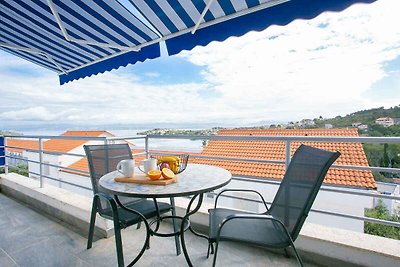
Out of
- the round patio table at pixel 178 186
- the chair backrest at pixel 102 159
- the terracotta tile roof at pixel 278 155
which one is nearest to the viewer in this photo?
the round patio table at pixel 178 186

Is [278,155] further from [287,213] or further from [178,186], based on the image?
[178,186]

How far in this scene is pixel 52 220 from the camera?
2648 millimetres

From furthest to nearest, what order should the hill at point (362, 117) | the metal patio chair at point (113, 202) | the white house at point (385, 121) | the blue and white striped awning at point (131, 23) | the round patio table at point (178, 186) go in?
the hill at point (362, 117)
the white house at point (385, 121)
the blue and white striped awning at point (131, 23)
the metal patio chair at point (113, 202)
the round patio table at point (178, 186)

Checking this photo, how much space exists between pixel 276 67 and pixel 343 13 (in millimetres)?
5139

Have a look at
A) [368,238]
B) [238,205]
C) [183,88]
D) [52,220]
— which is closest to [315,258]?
[368,238]

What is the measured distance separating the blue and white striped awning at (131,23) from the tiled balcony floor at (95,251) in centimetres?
196

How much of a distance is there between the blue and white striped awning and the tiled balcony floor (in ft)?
6.44

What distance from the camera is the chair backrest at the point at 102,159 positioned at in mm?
1896

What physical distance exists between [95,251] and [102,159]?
0.85m

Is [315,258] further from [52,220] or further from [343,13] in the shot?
[52,220]

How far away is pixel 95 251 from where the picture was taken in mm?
1971

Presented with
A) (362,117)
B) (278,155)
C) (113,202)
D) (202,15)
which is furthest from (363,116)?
(278,155)

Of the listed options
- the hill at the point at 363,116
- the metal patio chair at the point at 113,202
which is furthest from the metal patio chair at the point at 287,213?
the hill at the point at 363,116

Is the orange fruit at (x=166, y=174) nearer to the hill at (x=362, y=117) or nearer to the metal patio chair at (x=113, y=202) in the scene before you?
the metal patio chair at (x=113, y=202)
